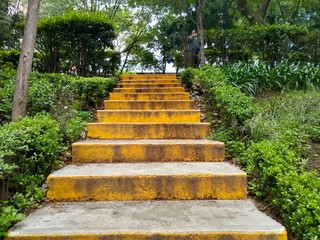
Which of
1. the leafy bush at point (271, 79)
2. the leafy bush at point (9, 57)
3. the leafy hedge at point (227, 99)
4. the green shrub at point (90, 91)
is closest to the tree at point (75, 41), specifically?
the leafy bush at point (9, 57)

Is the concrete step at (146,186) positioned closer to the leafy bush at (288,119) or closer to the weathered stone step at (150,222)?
the weathered stone step at (150,222)

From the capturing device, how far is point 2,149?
1938 millimetres

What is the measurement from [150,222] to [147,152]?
110 cm

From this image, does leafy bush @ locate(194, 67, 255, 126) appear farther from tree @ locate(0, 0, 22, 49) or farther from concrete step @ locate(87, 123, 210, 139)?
tree @ locate(0, 0, 22, 49)

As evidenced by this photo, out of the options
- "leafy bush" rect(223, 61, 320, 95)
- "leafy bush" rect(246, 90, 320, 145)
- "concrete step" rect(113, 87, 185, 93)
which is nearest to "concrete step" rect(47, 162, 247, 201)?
"leafy bush" rect(246, 90, 320, 145)

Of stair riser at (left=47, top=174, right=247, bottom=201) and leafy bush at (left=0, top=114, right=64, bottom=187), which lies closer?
leafy bush at (left=0, top=114, right=64, bottom=187)

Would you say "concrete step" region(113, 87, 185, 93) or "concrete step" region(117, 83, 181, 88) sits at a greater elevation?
"concrete step" region(117, 83, 181, 88)

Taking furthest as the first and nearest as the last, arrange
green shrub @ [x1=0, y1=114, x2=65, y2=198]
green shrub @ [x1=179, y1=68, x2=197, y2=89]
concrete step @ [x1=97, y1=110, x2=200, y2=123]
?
green shrub @ [x1=179, y1=68, x2=197, y2=89] < concrete step @ [x1=97, y1=110, x2=200, y2=123] < green shrub @ [x1=0, y1=114, x2=65, y2=198]

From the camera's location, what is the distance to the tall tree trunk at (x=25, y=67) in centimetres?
338

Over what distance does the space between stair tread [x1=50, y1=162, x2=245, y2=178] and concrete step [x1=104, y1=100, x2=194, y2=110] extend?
1.81 meters

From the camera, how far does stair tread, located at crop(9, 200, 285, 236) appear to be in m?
1.74

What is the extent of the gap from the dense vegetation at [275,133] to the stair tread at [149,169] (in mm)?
274

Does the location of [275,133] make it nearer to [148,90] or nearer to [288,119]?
[288,119]

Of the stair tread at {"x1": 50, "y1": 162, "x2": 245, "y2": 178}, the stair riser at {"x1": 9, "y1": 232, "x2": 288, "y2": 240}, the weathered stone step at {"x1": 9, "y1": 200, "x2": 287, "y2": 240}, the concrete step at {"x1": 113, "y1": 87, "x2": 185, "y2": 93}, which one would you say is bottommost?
the stair riser at {"x1": 9, "y1": 232, "x2": 288, "y2": 240}
